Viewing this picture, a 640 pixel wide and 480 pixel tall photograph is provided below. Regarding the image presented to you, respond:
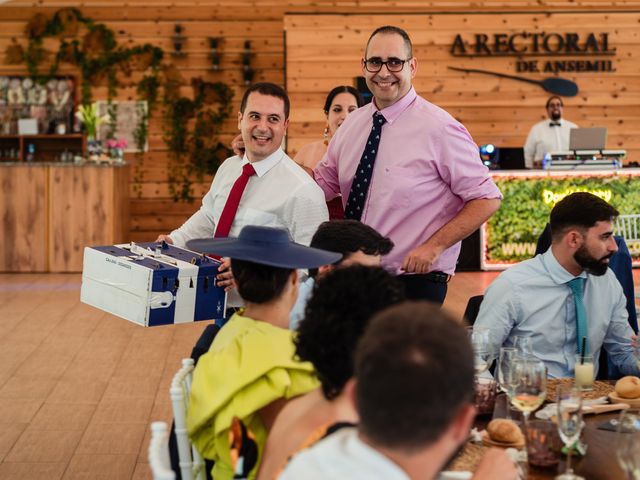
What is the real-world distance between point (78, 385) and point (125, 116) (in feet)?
22.9

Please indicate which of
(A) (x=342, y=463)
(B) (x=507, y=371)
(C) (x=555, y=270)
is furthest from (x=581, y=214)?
(A) (x=342, y=463)

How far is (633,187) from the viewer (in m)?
9.91

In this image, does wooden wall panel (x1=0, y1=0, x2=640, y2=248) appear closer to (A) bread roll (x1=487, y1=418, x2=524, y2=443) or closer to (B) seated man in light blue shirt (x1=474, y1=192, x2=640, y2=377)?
(B) seated man in light blue shirt (x1=474, y1=192, x2=640, y2=377)

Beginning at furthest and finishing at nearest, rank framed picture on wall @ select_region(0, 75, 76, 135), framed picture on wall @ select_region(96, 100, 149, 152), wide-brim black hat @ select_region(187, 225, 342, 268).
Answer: framed picture on wall @ select_region(96, 100, 149, 152), framed picture on wall @ select_region(0, 75, 76, 135), wide-brim black hat @ select_region(187, 225, 342, 268)

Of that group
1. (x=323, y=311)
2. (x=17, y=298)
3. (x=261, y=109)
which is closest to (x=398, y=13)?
(x=17, y=298)

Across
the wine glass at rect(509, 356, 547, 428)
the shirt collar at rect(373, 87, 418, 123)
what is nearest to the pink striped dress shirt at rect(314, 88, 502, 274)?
the shirt collar at rect(373, 87, 418, 123)

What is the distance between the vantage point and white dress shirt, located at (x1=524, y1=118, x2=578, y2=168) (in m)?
10.9

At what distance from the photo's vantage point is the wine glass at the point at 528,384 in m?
2.27

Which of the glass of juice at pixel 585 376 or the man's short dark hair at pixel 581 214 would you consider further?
the man's short dark hair at pixel 581 214

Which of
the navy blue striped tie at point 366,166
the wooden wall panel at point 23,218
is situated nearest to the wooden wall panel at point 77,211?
the wooden wall panel at point 23,218

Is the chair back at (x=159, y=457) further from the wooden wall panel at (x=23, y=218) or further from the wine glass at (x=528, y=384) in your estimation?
the wooden wall panel at (x=23, y=218)

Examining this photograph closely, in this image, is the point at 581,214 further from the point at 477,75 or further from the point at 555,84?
the point at 555,84

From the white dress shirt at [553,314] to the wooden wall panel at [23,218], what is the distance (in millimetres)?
7413

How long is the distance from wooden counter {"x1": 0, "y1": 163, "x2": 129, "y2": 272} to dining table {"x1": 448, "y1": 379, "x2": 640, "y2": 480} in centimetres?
804
